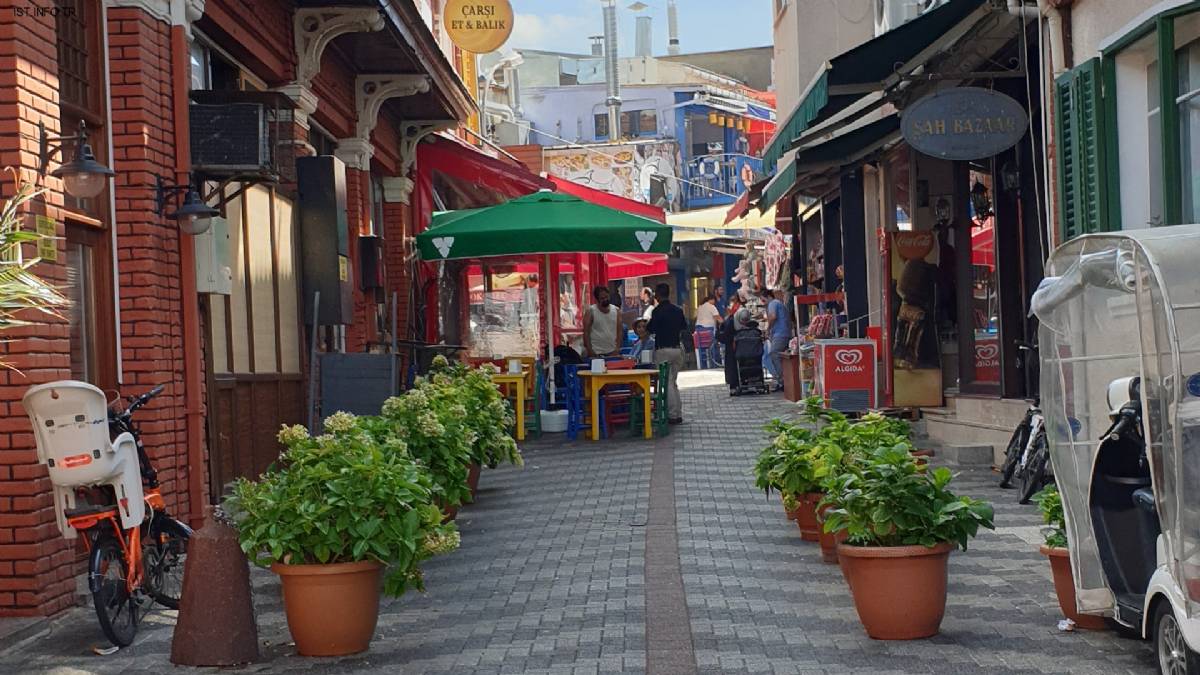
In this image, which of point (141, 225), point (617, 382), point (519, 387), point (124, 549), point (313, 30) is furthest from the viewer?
point (519, 387)

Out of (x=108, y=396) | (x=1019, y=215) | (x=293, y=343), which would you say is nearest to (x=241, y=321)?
(x=293, y=343)

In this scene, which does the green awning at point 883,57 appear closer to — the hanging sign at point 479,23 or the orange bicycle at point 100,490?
the orange bicycle at point 100,490

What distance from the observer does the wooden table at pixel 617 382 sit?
56.3ft

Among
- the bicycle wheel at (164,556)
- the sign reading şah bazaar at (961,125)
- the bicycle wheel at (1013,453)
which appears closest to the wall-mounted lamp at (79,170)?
the bicycle wheel at (164,556)

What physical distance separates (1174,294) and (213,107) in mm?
6815

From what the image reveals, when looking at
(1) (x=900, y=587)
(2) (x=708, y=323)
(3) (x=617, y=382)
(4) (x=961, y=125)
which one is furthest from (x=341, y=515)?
(2) (x=708, y=323)

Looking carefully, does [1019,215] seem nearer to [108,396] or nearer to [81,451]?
[108,396]

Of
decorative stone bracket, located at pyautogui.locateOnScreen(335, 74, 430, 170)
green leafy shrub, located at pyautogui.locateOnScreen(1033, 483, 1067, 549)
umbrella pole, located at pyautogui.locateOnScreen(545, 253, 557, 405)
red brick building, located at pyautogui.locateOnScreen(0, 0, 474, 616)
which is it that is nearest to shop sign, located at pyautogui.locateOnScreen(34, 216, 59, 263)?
red brick building, located at pyautogui.locateOnScreen(0, 0, 474, 616)

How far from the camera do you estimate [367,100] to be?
17172 mm

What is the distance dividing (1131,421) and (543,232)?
35.5ft

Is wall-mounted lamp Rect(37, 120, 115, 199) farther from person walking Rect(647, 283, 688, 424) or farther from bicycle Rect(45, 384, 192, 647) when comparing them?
person walking Rect(647, 283, 688, 424)

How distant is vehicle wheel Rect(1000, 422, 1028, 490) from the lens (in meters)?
11.8

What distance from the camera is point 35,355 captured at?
25.4 feet

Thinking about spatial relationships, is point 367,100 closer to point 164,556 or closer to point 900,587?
point 164,556
